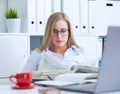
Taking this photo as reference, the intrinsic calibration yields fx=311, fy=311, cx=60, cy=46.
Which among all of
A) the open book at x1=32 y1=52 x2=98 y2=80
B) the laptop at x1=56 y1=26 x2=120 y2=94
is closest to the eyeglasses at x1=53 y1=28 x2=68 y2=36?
the open book at x1=32 y1=52 x2=98 y2=80

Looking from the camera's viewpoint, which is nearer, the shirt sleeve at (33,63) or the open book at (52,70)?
the open book at (52,70)

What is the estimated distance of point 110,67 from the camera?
1087mm

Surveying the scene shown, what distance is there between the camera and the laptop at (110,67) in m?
1.04

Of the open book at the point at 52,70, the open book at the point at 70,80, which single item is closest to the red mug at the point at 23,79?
the open book at the point at 70,80

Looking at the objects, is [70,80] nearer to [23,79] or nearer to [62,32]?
[23,79]

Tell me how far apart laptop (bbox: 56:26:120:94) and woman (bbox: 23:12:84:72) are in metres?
1.25

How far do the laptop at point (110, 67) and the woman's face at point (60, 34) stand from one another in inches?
50.2

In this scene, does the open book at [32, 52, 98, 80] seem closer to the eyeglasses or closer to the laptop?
the eyeglasses

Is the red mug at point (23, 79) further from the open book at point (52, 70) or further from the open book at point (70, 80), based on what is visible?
the open book at point (52, 70)

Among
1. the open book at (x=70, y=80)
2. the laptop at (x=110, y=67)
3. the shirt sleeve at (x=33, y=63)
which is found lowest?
the shirt sleeve at (x=33, y=63)

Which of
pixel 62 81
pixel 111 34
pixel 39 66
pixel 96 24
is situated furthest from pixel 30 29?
pixel 111 34

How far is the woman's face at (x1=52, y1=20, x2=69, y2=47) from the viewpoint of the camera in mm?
2416

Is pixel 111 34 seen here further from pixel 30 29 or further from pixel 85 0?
pixel 85 0

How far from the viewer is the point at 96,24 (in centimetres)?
323
